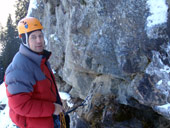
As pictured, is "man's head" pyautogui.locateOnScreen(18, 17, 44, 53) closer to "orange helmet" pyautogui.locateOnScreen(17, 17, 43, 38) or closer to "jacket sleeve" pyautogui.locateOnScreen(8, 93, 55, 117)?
"orange helmet" pyautogui.locateOnScreen(17, 17, 43, 38)

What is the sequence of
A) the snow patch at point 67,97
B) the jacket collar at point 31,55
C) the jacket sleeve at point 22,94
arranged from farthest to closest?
the snow patch at point 67,97 < the jacket collar at point 31,55 < the jacket sleeve at point 22,94

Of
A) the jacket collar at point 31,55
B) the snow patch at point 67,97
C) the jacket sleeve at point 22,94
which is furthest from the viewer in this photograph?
the snow patch at point 67,97

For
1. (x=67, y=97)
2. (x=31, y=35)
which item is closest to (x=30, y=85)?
(x=31, y=35)

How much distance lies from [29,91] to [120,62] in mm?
3390

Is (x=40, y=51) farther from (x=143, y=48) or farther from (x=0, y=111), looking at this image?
(x=0, y=111)

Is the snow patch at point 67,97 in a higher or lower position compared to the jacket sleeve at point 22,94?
lower

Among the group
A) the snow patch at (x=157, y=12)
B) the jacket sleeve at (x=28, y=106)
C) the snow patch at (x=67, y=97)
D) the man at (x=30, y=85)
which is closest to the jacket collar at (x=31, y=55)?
the man at (x=30, y=85)

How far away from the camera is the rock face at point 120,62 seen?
14.0 feet

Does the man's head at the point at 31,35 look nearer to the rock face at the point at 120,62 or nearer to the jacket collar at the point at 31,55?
the jacket collar at the point at 31,55

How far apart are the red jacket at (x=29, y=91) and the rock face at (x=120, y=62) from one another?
9.46 feet

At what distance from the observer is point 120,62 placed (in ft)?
16.8

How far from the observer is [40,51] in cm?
276

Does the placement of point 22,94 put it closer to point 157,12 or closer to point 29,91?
point 29,91

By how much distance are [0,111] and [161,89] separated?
13.4 m
